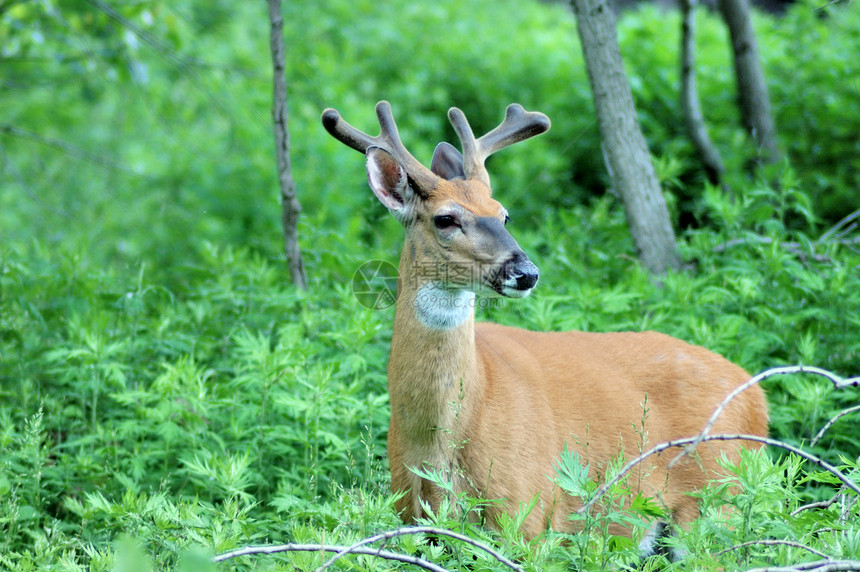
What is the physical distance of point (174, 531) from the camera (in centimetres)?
323

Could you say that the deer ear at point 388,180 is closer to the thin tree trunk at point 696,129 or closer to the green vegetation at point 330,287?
the green vegetation at point 330,287

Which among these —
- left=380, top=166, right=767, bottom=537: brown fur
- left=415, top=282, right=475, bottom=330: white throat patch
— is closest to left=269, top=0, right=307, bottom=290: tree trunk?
left=380, top=166, right=767, bottom=537: brown fur

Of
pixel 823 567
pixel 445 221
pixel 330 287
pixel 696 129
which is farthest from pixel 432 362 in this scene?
pixel 696 129

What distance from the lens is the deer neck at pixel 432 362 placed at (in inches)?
146

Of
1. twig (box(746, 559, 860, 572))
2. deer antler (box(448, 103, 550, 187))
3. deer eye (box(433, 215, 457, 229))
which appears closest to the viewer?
twig (box(746, 559, 860, 572))

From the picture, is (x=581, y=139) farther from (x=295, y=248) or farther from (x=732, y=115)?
(x=295, y=248)

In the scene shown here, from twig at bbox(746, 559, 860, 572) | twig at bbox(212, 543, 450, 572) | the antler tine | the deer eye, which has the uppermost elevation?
the antler tine

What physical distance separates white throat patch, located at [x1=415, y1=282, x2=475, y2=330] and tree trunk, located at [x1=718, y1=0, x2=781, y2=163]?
4.64m

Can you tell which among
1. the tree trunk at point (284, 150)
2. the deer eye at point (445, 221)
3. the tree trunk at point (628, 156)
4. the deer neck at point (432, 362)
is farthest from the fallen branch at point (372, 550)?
the tree trunk at point (628, 156)

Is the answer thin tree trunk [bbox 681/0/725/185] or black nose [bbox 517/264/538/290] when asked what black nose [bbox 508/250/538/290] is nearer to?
black nose [bbox 517/264/538/290]

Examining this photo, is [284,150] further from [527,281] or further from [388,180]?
[527,281]

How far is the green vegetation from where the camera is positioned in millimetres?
3197

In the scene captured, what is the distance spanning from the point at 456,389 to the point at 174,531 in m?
1.26

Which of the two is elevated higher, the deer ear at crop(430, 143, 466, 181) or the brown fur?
the deer ear at crop(430, 143, 466, 181)
